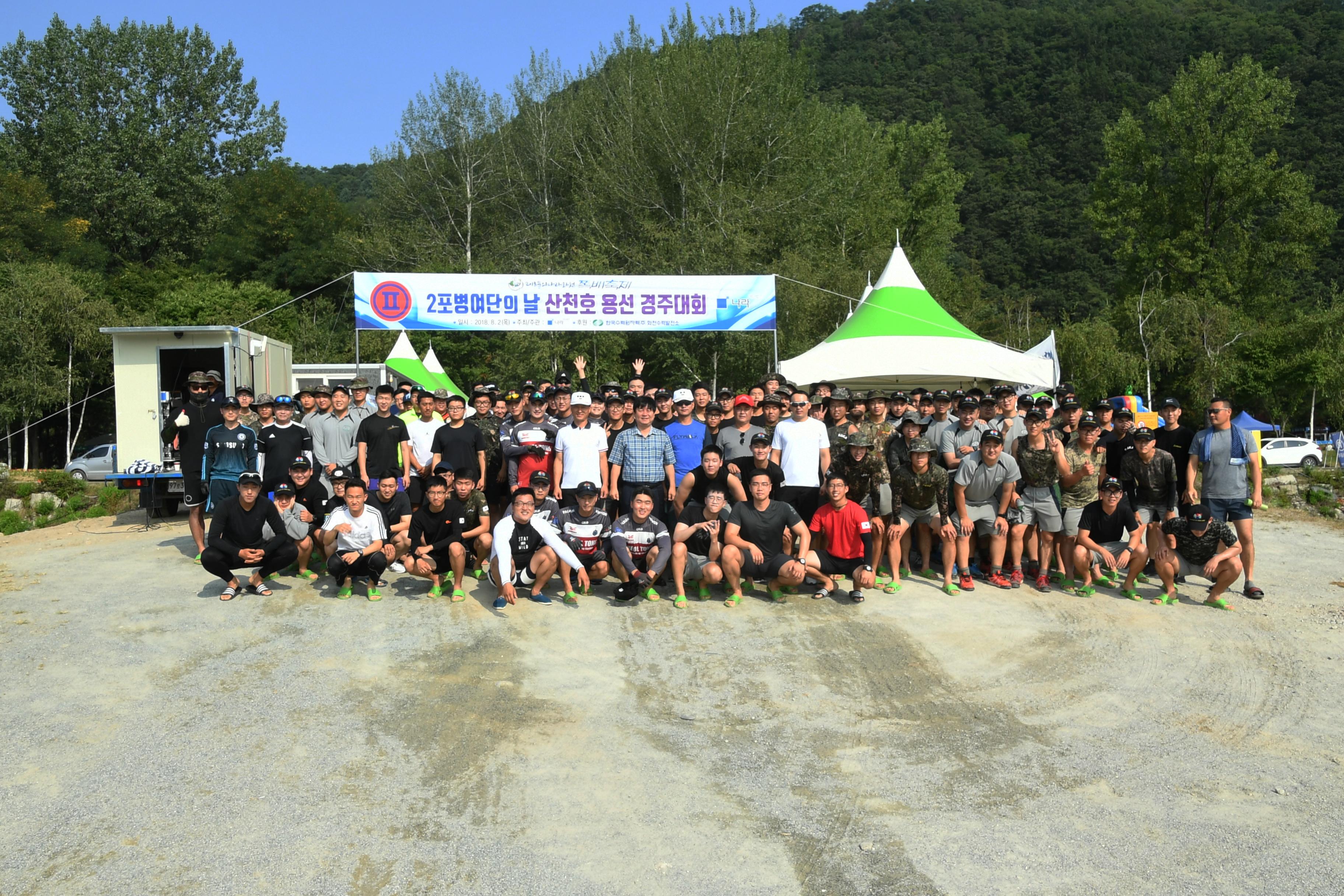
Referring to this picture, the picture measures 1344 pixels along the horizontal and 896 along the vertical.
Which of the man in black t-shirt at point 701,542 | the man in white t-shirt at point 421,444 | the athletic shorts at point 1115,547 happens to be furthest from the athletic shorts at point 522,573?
the athletic shorts at point 1115,547

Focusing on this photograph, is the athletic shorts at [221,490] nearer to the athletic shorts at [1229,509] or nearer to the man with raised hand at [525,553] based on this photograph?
the man with raised hand at [525,553]

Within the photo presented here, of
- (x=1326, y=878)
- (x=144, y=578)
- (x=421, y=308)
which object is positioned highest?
(x=421, y=308)

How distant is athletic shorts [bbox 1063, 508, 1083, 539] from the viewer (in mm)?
8016

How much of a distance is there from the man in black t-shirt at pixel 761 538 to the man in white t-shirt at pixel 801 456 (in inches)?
16.9

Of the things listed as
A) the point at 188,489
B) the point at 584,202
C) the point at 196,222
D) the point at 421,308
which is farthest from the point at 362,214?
the point at 188,489

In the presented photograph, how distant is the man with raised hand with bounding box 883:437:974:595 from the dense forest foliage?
1242 cm

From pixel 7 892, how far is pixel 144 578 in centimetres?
519

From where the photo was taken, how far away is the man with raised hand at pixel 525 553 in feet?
24.3

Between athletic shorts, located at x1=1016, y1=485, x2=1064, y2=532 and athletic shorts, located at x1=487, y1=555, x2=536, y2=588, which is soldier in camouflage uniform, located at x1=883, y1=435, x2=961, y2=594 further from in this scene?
athletic shorts, located at x1=487, y1=555, x2=536, y2=588

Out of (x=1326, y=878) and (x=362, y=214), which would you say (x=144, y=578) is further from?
(x=362, y=214)

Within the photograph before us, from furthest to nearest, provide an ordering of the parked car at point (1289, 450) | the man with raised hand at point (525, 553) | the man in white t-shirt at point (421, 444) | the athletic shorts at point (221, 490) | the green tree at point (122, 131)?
the green tree at point (122, 131) < the parked car at point (1289, 450) < the man in white t-shirt at point (421, 444) < the athletic shorts at point (221, 490) < the man with raised hand at point (525, 553)

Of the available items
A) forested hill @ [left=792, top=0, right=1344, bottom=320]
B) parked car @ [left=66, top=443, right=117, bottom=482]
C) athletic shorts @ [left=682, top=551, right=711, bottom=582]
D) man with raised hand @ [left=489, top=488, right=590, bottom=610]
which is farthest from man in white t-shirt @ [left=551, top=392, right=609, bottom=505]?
forested hill @ [left=792, top=0, right=1344, bottom=320]

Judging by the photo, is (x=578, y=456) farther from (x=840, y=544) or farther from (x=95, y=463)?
(x=95, y=463)

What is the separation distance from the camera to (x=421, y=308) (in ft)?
44.2
